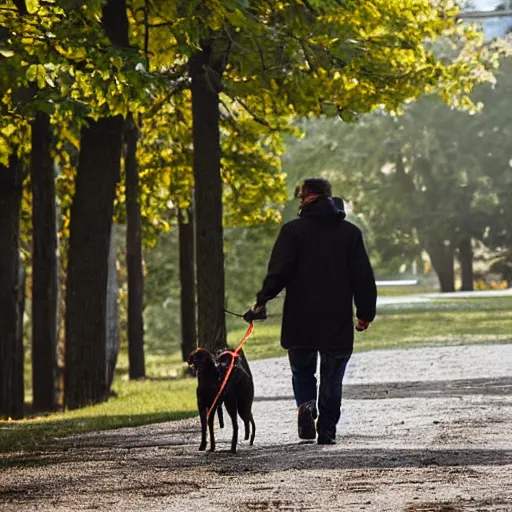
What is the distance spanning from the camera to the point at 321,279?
13047 millimetres

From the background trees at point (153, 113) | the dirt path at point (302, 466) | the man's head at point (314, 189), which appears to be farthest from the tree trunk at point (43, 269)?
the man's head at point (314, 189)

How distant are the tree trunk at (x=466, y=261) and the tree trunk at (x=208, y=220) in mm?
53598

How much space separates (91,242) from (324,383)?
946 centimetres

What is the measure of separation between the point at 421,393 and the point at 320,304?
21.8 ft


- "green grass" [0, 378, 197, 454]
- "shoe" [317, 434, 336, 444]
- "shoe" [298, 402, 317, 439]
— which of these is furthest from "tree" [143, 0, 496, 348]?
"shoe" [317, 434, 336, 444]

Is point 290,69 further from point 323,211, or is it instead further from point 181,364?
point 181,364

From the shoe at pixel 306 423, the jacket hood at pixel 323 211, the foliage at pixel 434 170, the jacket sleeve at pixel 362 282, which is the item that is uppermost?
the foliage at pixel 434 170

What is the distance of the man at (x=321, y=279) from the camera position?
42.7 ft

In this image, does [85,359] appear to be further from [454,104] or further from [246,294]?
[246,294]

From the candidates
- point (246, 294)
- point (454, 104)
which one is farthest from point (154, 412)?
point (246, 294)

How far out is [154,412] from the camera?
1927 centimetres

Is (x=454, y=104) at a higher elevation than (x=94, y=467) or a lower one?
higher

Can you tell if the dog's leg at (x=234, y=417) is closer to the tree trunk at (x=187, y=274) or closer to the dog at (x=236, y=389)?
the dog at (x=236, y=389)

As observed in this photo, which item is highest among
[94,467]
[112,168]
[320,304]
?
[112,168]
